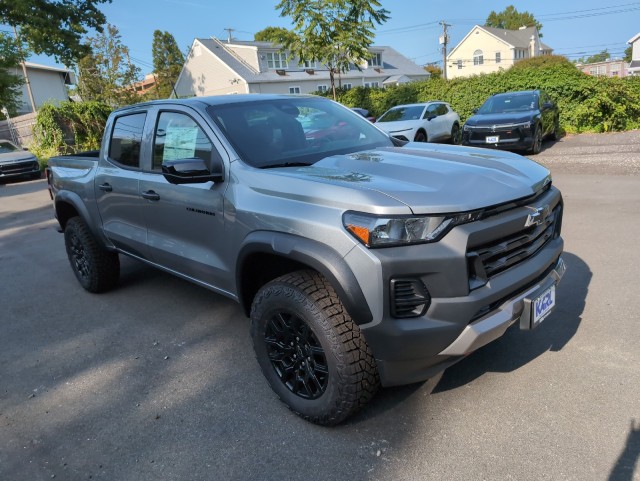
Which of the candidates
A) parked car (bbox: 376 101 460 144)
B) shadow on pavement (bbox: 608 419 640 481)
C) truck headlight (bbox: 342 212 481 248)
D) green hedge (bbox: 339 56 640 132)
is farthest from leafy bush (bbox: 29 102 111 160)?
shadow on pavement (bbox: 608 419 640 481)

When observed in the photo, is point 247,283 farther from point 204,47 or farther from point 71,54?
point 204,47

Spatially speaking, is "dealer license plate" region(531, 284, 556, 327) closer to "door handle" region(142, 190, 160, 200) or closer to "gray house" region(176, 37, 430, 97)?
"door handle" region(142, 190, 160, 200)

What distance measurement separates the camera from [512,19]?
101m

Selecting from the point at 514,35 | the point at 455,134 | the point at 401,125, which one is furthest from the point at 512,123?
the point at 514,35

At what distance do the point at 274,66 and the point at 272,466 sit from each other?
4287 centimetres

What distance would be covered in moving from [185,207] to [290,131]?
91 centimetres

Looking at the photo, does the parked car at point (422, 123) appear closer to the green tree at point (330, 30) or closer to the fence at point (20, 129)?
the green tree at point (330, 30)

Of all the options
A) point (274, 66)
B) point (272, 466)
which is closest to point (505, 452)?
point (272, 466)

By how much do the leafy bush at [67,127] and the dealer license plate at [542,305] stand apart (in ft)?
70.8

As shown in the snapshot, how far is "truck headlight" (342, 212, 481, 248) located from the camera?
89.0 inches

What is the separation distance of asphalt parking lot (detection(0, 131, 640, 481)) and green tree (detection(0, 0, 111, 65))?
889 inches

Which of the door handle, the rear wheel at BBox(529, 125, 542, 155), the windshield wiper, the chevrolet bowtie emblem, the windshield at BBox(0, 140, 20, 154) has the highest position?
the windshield at BBox(0, 140, 20, 154)

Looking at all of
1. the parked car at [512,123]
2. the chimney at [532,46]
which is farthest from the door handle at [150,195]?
the chimney at [532,46]

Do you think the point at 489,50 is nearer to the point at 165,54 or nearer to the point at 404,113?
the point at 165,54
